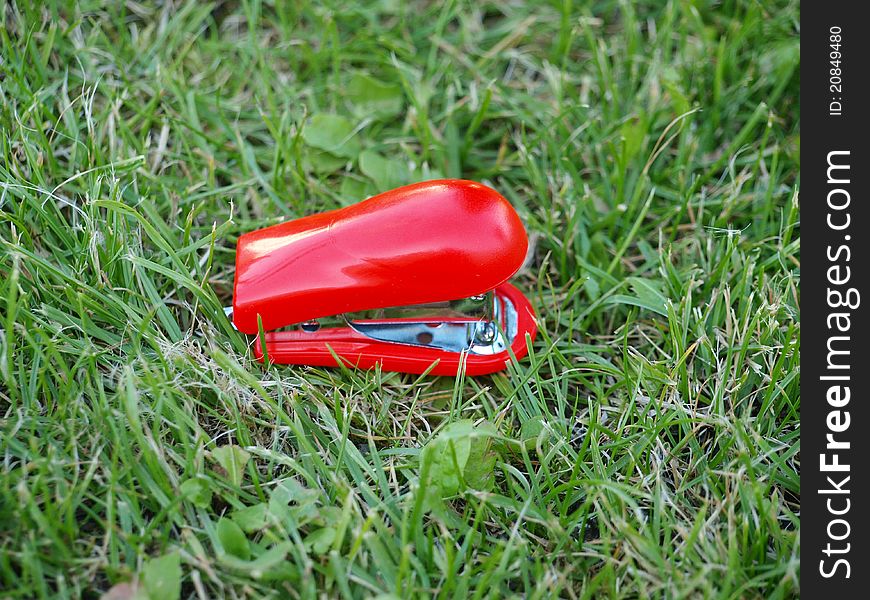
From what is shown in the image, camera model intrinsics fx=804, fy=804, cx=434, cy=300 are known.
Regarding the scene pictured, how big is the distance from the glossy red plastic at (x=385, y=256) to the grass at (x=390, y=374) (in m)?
0.21

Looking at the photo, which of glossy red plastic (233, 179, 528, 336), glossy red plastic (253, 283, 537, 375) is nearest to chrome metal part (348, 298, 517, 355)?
glossy red plastic (253, 283, 537, 375)

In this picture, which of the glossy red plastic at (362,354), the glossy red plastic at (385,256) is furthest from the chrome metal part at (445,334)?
the glossy red plastic at (385,256)

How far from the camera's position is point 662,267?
90.7 inches

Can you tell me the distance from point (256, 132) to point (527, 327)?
1161mm

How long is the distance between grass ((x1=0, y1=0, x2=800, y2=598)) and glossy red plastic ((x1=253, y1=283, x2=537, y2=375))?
56mm

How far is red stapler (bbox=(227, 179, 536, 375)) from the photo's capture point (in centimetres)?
190

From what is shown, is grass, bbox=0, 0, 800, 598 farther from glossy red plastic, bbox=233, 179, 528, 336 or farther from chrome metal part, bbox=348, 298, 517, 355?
glossy red plastic, bbox=233, 179, 528, 336

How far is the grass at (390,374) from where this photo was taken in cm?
178

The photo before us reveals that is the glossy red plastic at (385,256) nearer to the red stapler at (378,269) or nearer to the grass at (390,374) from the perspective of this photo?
the red stapler at (378,269)

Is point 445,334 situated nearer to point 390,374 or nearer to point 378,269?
point 390,374

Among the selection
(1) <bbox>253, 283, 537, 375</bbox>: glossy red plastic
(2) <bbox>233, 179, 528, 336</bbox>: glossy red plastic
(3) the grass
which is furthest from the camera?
(1) <bbox>253, 283, 537, 375</bbox>: glossy red plastic

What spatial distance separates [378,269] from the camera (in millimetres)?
1922
